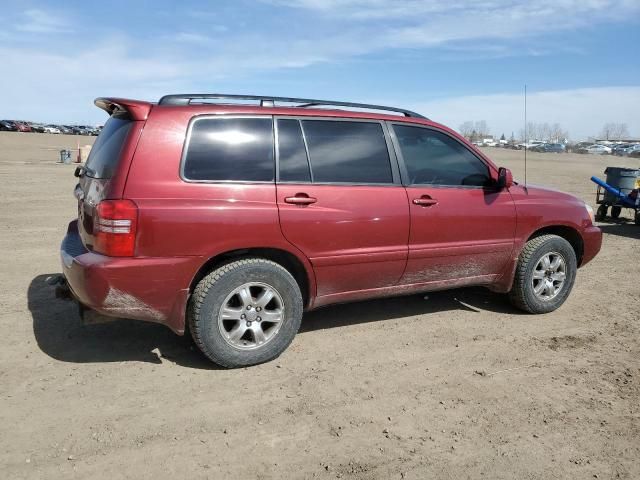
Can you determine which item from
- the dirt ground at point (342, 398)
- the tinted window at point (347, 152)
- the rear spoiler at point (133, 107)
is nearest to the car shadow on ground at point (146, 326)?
the dirt ground at point (342, 398)

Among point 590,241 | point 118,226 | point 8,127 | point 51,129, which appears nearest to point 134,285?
point 118,226

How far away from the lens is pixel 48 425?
3.16 m

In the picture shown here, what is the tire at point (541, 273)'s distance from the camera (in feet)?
16.8

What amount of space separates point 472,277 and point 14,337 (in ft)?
12.8

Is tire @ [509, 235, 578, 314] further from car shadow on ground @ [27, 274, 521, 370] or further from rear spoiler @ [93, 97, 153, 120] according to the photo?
rear spoiler @ [93, 97, 153, 120]

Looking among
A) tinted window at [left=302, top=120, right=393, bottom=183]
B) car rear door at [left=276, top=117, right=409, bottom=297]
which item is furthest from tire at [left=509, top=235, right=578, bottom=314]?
tinted window at [left=302, top=120, right=393, bottom=183]

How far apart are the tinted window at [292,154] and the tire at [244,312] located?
26.1 inches

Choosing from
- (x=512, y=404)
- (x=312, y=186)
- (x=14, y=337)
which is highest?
(x=312, y=186)

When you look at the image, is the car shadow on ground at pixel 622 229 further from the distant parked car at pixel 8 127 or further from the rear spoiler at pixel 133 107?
the distant parked car at pixel 8 127

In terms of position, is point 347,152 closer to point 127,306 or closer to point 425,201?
point 425,201

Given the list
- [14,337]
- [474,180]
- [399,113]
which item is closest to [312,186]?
[399,113]

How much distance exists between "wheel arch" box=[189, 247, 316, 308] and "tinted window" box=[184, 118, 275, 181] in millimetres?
531

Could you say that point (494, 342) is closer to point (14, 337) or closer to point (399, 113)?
point (399, 113)

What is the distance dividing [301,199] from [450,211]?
4.56 feet
